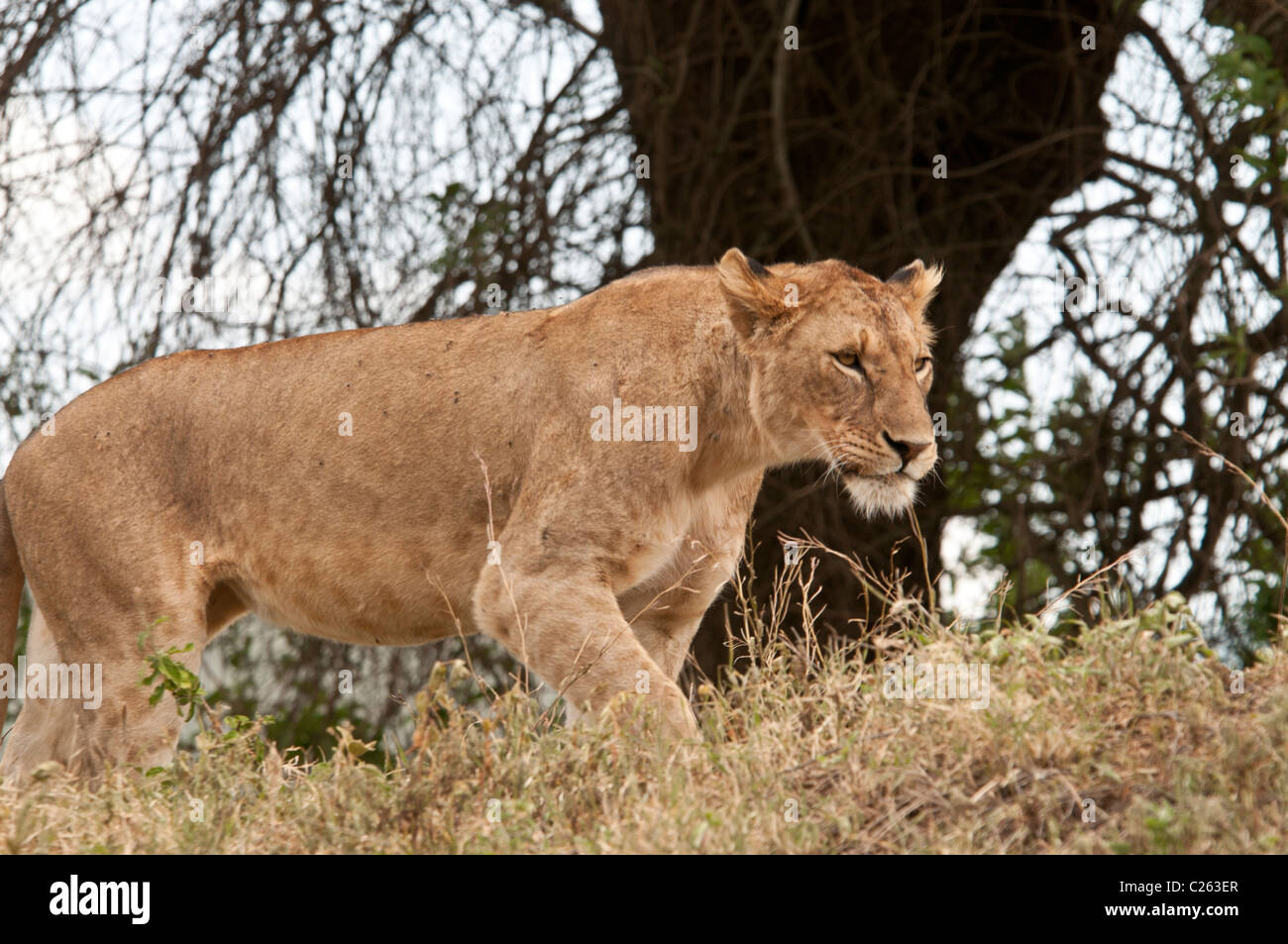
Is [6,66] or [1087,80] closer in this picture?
[6,66]

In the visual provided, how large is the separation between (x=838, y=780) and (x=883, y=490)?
4.56 ft

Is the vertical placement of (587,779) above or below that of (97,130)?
below

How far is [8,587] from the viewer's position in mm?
4973

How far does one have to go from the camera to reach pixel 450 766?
3.18 m

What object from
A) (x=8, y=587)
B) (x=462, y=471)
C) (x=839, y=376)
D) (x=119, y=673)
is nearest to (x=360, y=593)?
(x=462, y=471)

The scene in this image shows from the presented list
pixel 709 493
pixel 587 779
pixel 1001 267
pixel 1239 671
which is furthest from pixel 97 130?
pixel 1239 671

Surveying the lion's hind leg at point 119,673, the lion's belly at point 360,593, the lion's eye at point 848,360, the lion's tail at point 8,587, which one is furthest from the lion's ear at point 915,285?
the lion's tail at point 8,587

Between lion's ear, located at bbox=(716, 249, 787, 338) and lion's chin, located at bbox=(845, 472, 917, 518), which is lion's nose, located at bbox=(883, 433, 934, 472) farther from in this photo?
lion's ear, located at bbox=(716, 249, 787, 338)

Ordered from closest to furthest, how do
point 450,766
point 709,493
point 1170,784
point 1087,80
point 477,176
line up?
point 1170,784 → point 450,766 → point 709,493 → point 477,176 → point 1087,80

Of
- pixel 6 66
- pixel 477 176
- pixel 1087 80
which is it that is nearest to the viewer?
pixel 6 66

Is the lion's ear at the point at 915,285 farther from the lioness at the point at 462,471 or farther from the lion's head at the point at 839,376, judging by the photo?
the lion's head at the point at 839,376

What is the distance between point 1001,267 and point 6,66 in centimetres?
468

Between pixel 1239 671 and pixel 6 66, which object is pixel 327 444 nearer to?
pixel 1239 671

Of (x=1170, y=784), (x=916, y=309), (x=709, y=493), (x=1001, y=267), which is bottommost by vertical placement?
(x=1170, y=784)
